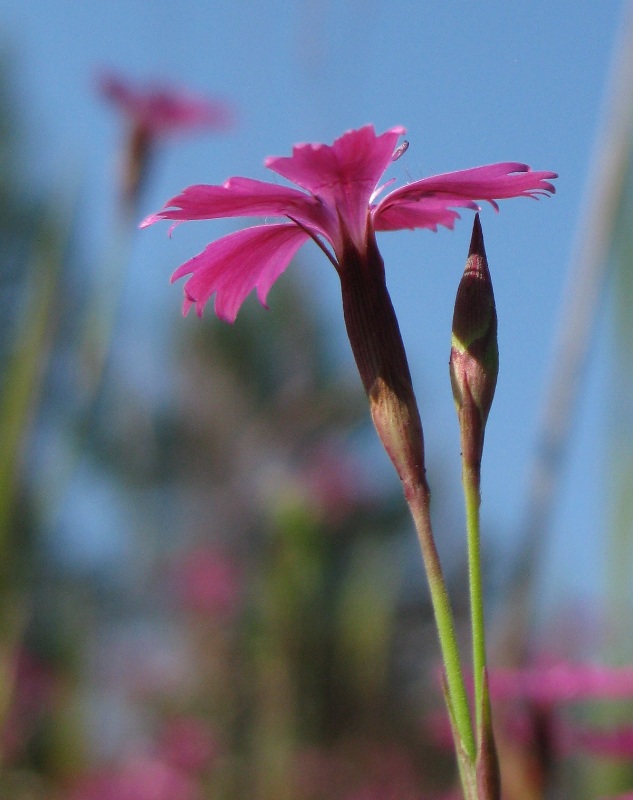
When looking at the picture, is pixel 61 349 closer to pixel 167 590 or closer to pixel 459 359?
pixel 167 590

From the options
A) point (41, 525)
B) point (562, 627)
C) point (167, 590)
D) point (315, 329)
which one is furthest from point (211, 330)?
point (41, 525)

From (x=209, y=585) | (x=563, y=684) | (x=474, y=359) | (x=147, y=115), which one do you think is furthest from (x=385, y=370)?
(x=209, y=585)

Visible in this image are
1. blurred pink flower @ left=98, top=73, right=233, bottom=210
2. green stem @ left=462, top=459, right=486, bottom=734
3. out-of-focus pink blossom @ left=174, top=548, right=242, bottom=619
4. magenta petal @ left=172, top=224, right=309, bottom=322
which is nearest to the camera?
green stem @ left=462, top=459, right=486, bottom=734

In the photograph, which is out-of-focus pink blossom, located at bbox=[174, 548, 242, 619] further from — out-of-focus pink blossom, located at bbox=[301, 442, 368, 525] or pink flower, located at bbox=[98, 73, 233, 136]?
pink flower, located at bbox=[98, 73, 233, 136]

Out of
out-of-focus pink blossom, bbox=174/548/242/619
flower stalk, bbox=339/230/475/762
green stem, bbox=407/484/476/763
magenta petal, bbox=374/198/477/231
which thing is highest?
magenta petal, bbox=374/198/477/231

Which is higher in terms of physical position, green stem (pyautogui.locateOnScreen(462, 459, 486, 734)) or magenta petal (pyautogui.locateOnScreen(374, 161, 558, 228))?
magenta petal (pyautogui.locateOnScreen(374, 161, 558, 228))

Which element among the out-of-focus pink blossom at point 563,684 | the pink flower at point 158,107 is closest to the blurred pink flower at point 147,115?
the pink flower at point 158,107

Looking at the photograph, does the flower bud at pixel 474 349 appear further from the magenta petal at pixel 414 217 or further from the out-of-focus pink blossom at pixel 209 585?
the out-of-focus pink blossom at pixel 209 585

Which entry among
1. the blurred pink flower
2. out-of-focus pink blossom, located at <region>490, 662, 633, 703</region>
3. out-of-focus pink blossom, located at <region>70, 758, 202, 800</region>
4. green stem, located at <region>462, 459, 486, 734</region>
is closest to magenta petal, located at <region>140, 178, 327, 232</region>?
green stem, located at <region>462, 459, 486, 734</region>
